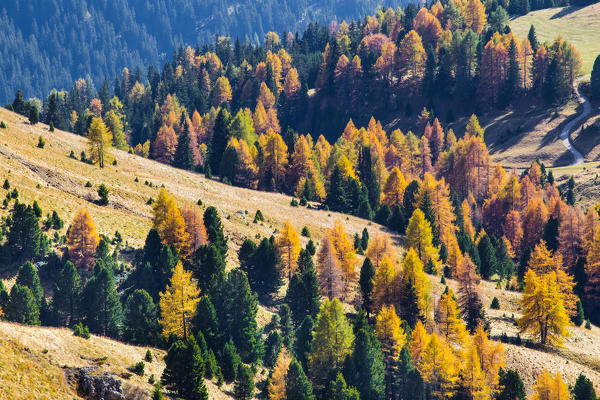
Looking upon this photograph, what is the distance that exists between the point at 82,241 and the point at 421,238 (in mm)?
48418

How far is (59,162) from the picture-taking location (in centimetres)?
10788

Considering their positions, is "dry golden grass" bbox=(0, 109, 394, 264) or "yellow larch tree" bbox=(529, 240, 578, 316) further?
"yellow larch tree" bbox=(529, 240, 578, 316)

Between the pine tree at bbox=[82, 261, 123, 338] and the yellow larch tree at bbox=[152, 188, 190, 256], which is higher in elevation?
the yellow larch tree at bbox=[152, 188, 190, 256]

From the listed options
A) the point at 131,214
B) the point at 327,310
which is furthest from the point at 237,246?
the point at 327,310

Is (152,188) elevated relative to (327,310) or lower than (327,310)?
elevated

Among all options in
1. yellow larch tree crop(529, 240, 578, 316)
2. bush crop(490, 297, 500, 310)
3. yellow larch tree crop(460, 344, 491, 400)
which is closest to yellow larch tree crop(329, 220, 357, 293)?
bush crop(490, 297, 500, 310)

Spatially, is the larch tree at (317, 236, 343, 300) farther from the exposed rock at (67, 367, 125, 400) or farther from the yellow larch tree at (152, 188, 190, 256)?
the exposed rock at (67, 367, 125, 400)

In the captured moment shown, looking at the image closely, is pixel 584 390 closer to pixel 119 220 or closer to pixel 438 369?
pixel 438 369

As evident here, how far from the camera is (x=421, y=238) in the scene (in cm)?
10619

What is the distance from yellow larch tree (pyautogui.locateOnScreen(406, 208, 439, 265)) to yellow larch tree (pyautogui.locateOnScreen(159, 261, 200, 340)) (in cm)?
4249

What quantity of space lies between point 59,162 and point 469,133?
10467 cm

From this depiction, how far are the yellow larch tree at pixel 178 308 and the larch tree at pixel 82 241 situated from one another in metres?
16.0

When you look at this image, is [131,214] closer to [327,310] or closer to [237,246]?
[237,246]

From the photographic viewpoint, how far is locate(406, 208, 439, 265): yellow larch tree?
10519 cm
